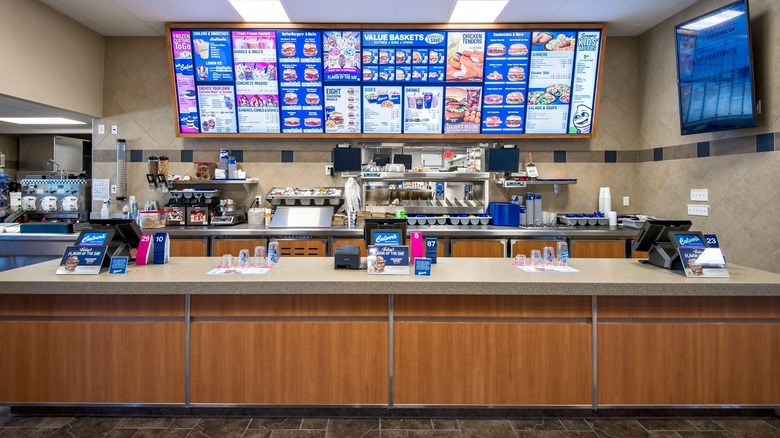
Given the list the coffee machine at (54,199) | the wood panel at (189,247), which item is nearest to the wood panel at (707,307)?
the wood panel at (189,247)

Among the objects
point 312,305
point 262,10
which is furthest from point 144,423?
point 262,10

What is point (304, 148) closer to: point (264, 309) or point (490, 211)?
point (490, 211)

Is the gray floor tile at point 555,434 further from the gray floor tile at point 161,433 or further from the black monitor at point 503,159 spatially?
the black monitor at point 503,159

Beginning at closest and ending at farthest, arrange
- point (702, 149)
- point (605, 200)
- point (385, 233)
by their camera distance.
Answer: point (385, 233), point (702, 149), point (605, 200)

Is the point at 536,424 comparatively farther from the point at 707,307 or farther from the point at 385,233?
the point at 385,233

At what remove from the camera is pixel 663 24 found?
4750 millimetres

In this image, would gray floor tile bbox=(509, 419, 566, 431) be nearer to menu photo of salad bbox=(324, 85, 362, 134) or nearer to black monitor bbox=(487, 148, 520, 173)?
black monitor bbox=(487, 148, 520, 173)

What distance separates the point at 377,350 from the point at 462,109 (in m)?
3.39

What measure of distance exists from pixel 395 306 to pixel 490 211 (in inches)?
113

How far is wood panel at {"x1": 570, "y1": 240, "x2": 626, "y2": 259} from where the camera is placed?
453cm

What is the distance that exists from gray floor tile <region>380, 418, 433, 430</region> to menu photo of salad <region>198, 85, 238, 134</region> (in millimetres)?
3864

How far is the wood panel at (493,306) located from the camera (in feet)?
8.17

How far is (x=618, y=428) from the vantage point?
8.03ft

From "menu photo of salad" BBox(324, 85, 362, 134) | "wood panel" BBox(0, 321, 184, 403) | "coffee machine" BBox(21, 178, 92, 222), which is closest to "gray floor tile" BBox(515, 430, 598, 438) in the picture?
"wood panel" BBox(0, 321, 184, 403)
